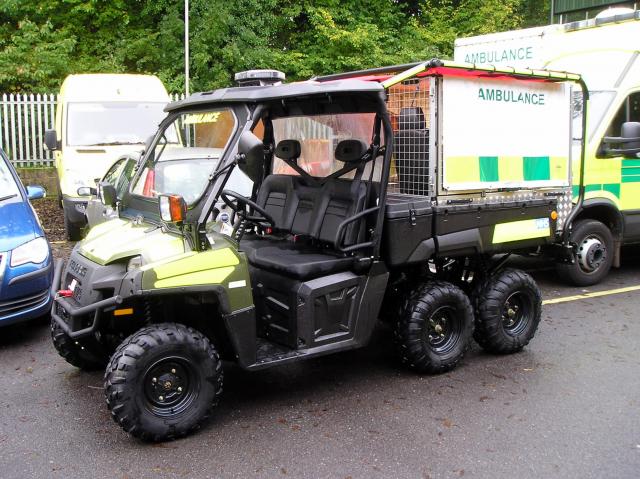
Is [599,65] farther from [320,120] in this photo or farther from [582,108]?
[320,120]

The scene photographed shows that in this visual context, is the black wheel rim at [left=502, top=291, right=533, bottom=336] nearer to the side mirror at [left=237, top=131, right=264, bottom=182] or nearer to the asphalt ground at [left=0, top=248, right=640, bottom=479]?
the asphalt ground at [left=0, top=248, right=640, bottom=479]

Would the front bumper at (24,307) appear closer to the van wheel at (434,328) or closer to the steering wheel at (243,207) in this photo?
the steering wheel at (243,207)

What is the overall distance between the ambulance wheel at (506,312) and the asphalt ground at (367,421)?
0.53ft

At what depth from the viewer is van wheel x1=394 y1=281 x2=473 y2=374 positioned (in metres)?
4.92

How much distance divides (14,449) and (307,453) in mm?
1708

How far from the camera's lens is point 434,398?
4.75m

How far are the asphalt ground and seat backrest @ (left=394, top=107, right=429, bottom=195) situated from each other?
4.65 feet

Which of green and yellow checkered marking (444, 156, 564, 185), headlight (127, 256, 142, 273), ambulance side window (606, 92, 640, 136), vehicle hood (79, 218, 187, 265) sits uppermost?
ambulance side window (606, 92, 640, 136)

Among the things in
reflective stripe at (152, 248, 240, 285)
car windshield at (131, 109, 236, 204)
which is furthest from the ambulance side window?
reflective stripe at (152, 248, 240, 285)

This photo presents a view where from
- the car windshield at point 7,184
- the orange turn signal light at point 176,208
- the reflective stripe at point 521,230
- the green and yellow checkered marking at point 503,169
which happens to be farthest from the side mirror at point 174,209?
the car windshield at point 7,184

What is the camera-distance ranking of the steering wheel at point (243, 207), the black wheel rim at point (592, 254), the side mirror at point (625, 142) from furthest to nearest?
the black wheel rim at point (592, 254)
the side mirror at point (625, 142)
the steering wheel at point (243, 207)

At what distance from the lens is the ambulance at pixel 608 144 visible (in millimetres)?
7812

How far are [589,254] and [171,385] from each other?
221 inches

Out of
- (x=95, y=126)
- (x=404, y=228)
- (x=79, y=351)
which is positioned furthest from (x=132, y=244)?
(x=95, y=126)
